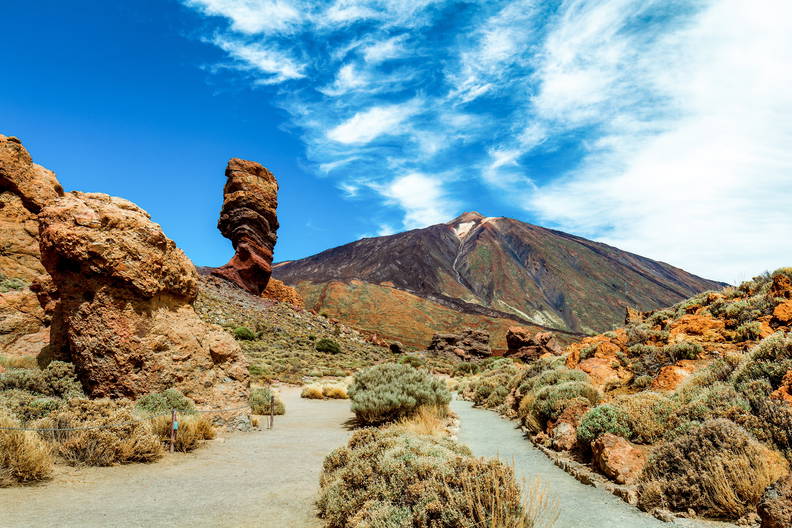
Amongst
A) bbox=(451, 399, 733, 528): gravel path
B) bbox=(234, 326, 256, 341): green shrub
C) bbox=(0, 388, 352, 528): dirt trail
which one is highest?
bbox=(234, 326, 256, 341): green shrub

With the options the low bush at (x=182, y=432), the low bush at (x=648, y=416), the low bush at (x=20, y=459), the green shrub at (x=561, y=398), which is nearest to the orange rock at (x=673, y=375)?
the green shrub at (x=561, y=398)

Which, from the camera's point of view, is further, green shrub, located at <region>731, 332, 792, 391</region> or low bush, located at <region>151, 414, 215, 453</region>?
low bush, located at <region>151, 414, 215, 453</region>

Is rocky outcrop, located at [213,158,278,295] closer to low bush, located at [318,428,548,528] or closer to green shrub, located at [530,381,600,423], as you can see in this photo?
green shrub, located at [530,381,600,423]

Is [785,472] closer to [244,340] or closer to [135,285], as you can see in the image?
[135,285]

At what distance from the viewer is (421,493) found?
421 centimetres

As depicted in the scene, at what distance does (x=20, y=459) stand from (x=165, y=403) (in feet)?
10.8

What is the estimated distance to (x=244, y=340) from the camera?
1271 inches

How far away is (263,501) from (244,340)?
93.0ft

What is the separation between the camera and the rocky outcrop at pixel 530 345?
133ft

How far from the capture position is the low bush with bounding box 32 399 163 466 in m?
6.83

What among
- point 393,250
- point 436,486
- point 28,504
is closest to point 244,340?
point 28,504

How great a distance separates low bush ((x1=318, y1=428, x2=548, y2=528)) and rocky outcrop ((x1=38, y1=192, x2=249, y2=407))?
5.74 metres

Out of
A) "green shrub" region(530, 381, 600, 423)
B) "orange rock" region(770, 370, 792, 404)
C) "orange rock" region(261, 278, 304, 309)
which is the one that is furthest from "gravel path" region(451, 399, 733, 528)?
"orange rock" region(261, 278, 304, 309)

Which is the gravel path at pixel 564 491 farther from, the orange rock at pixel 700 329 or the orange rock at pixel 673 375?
the orange rock at pixel 700 329
